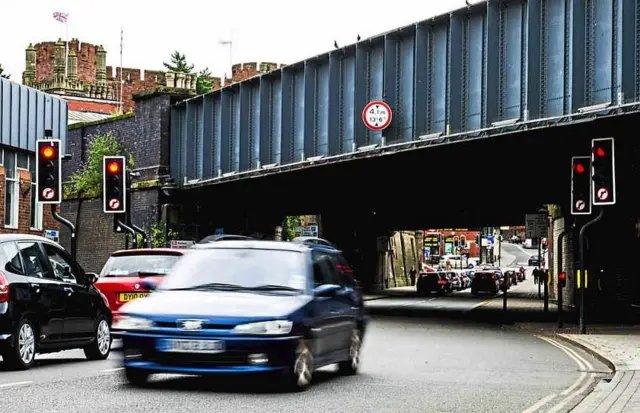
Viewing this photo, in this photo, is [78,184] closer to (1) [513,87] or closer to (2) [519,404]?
(1) [513,87]

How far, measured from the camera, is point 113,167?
92.6 ft

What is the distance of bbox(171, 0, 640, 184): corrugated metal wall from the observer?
24.0 m

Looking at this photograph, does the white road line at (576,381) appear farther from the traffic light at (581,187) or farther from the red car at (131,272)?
the red car at (131,272)

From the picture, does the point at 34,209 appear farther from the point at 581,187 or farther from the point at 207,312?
the point at 207,312

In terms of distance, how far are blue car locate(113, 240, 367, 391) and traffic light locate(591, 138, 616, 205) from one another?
1122 cm

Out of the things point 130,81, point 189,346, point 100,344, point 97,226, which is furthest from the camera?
point 130,81

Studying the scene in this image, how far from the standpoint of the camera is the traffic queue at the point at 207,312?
37.6 ft

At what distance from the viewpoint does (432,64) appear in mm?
28984

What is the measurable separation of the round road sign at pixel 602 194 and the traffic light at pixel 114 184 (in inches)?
426

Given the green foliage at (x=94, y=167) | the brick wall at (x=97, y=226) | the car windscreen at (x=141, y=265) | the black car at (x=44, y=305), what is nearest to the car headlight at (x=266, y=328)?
the black car at (x=44, y=305)

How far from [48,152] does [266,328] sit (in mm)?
13451

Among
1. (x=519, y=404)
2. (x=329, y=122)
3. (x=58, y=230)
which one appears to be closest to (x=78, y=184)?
(x=58, y=230)

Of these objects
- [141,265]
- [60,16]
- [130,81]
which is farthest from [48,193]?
[130,81]

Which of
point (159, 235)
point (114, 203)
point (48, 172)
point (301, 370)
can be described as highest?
point (48, 172)
